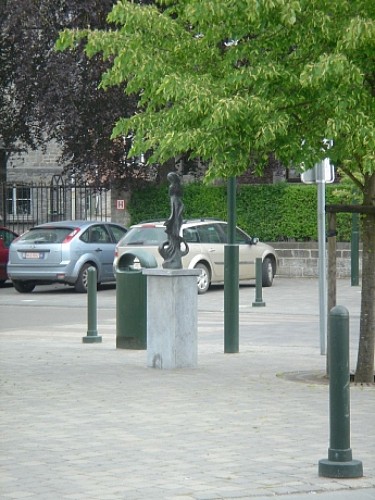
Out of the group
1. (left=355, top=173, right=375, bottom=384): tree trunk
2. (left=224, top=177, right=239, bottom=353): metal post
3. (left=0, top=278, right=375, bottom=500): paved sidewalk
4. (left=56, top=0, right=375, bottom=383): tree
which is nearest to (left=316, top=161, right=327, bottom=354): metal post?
(left=0, top=278, right=375, bottom=500): paved sidewalk

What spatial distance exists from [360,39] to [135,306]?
18.2 ft

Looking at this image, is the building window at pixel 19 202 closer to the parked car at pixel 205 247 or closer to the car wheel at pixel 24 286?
the car wheel at pixel 24 286

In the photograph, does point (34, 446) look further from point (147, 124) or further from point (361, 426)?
point (147, 124)

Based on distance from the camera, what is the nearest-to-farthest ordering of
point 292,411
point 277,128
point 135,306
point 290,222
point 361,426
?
point 361,426
point 292,411
point 277,128
point 135,306
point 290,222

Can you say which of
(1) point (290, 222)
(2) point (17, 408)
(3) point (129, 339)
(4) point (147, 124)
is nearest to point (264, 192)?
(1) point (290, 222)

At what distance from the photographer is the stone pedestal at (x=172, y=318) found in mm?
13422

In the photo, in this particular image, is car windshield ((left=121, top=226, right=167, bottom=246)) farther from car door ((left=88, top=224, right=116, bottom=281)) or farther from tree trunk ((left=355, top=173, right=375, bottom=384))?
tree trunk ((left=355, top=173, right=375, bottom=384))

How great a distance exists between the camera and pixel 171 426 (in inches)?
388

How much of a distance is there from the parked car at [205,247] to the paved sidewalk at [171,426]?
413 inches

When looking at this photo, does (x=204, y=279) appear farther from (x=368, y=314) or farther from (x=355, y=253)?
(x=368, y=314)

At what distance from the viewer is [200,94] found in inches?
453

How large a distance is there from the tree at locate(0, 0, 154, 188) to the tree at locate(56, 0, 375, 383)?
20.3 meters

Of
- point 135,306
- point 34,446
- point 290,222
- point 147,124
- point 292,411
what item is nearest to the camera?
point 34,446

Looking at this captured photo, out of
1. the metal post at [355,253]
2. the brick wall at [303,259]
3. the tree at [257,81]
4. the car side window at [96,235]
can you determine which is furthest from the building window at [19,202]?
the tree at [257,81]
